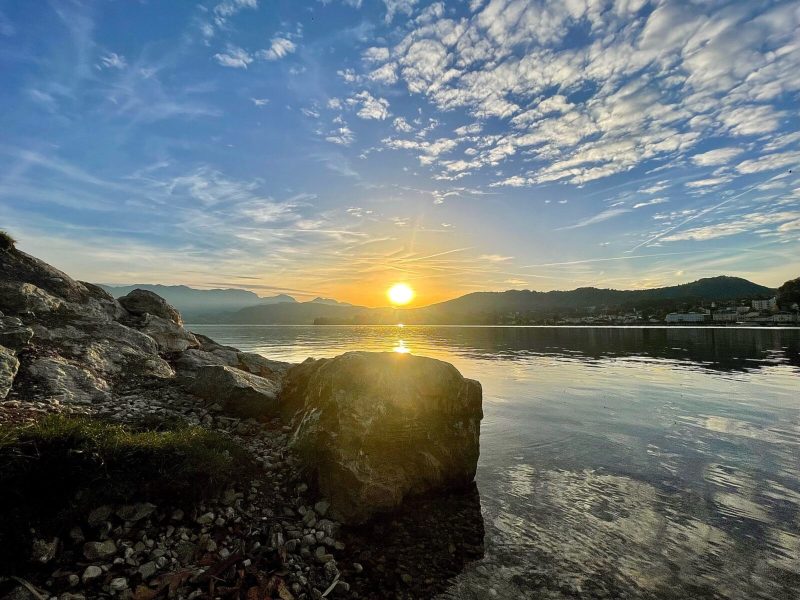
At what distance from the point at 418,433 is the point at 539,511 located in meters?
4.17

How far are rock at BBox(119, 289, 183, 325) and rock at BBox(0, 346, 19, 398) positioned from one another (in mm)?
12428

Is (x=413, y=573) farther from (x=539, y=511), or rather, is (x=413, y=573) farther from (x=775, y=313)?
(x=775, y=313)

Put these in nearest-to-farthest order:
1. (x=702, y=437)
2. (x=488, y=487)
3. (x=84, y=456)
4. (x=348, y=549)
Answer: (x=84, y=456), (x=348, y=549), (x=488, y=487), (x=702, y=437)

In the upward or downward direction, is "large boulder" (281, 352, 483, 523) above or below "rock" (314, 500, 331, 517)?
above

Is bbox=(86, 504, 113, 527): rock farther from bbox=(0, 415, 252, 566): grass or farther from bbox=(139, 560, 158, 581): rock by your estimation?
bbox=(139, 560, 158, 581): rock

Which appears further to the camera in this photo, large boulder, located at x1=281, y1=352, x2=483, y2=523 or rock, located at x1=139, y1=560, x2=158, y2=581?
large boulder, located at x1=281, y1=352, x2=483, y2=523

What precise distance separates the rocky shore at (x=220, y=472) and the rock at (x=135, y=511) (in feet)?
0.08

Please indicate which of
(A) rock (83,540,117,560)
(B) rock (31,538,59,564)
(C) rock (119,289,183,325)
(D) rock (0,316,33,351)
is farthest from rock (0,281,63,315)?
(A) rock (83,540,117,560)

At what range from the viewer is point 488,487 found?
13.2 m

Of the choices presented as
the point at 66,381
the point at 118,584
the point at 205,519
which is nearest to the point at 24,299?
the point at 66,381

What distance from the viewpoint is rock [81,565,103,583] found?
6652 mm

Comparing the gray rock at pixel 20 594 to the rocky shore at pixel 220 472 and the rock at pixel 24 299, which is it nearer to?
the rocky shore at pixel 220 472

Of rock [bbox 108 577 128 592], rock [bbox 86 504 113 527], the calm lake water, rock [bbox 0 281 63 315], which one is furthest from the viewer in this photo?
rock [bbox 0 281 63 315]

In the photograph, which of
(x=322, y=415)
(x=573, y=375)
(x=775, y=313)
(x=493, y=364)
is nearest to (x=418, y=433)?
(x=322, y=415)
